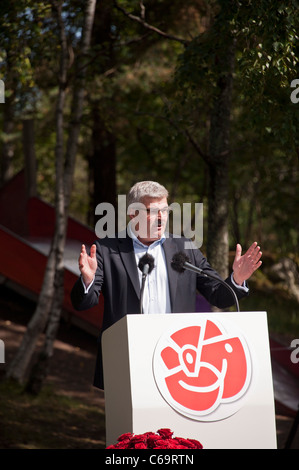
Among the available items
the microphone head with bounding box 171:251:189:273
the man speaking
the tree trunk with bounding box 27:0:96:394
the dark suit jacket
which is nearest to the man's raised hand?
the man speaking

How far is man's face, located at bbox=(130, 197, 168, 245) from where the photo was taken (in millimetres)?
3514

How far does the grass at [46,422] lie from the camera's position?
21.5ft

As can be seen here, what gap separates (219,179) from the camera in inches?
259

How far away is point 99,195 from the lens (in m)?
12.6

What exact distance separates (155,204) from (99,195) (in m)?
9.12

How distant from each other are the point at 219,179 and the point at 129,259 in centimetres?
308

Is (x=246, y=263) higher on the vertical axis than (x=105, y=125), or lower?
lower

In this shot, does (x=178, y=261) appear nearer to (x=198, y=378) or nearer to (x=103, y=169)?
(x=198, y=378)

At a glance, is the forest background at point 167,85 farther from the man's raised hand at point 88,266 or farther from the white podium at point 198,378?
the white podium at point 198,378

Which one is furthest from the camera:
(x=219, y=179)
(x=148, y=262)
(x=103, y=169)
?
(x=103, y=169)

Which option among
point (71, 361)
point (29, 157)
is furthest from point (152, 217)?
point (29, 157)

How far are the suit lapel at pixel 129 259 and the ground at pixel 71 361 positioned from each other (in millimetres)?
3372

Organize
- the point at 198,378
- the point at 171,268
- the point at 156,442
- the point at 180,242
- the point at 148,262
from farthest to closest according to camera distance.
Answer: the point at 180,242, the point at 171,268, the point at 148,262, the point at 198,378, the point at 156,442
